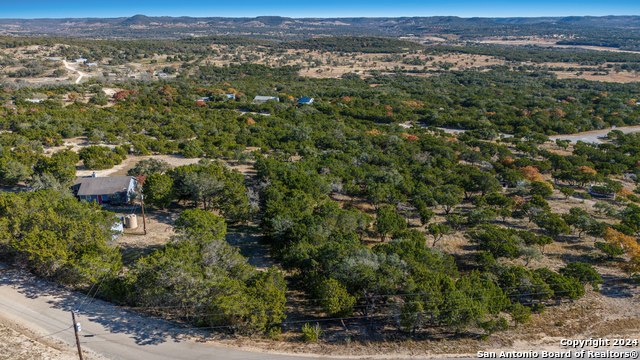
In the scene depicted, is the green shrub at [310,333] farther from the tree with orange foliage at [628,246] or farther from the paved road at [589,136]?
the paved road at [589,136]

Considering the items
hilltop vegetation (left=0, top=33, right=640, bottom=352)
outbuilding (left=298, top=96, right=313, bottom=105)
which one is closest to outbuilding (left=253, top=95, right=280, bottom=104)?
outbuilding (left=298, top=96, right=313, bottom=105)

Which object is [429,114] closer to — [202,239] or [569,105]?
[569,105]

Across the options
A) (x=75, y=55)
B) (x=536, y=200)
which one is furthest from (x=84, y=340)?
(x=75, y=55)

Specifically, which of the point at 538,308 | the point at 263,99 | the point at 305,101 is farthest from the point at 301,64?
the point at 538,308

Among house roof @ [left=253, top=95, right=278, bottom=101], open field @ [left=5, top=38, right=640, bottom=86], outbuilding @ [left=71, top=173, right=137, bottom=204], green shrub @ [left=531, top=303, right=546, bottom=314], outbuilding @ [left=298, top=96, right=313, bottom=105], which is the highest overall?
open field @ [left=5, top=38, right=640, bottom=86]

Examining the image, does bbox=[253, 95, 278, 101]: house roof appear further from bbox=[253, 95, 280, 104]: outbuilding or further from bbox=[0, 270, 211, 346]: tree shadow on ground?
bbox=[0, 270, 211, 346]: tree shadow on ground

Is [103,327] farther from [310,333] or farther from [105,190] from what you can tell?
[105,190]

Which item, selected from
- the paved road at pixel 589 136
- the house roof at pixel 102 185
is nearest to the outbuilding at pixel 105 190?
the house roof at pixel 102 185
